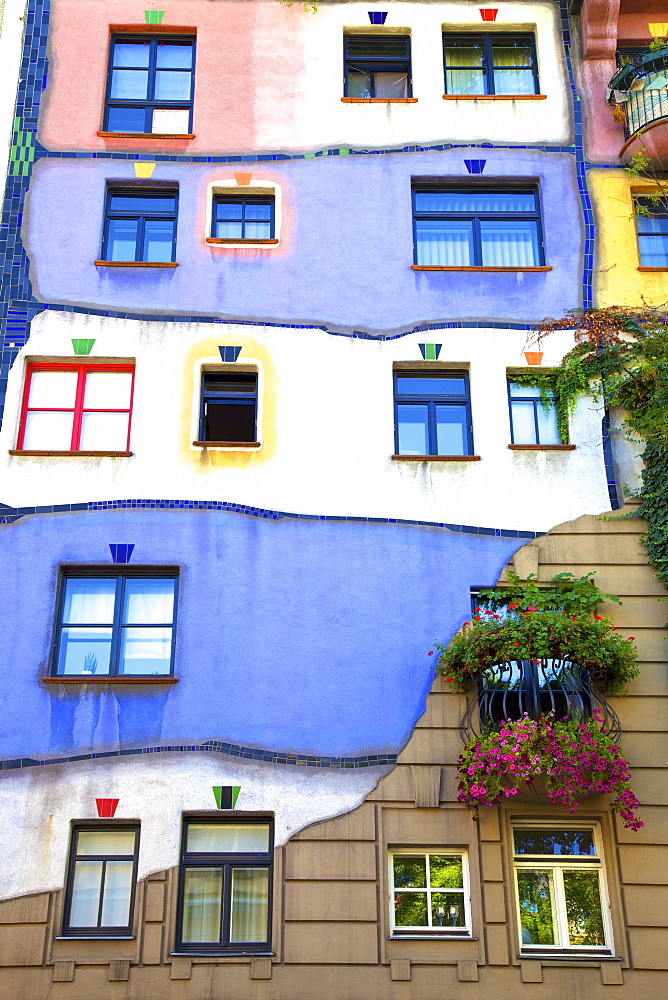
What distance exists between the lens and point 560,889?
575 inches

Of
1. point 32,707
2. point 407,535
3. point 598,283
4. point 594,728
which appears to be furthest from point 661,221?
point 32,707

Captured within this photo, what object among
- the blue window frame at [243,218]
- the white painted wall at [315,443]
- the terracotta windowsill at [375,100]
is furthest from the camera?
the terracotta windowsill at [375,100]

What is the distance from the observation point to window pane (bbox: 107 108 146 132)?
19.1 metres

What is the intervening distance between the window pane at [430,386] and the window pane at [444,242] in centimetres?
198

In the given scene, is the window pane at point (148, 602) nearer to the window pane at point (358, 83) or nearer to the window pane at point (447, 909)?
the window pane at point (447, 909)

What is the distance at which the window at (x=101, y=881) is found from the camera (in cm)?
1431

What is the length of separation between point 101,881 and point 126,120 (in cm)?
1236

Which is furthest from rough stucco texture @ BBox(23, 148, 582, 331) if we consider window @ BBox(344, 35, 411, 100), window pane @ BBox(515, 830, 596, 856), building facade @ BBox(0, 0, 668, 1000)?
window pane @ BBox(515, 830, 596, 856)

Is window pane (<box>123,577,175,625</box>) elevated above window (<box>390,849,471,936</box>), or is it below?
above

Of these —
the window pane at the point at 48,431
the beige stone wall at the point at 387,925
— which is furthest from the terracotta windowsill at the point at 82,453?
the beige stone wall at the point at 387,925

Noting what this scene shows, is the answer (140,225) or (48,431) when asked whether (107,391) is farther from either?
(140,225)

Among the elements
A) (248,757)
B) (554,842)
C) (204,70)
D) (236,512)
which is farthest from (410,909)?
(204,70)

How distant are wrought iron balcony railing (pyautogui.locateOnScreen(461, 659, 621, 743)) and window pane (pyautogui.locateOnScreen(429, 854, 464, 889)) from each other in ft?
5.08

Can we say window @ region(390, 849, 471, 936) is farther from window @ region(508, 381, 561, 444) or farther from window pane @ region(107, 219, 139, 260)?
window pane @ region(107, 219, 139, 260)
